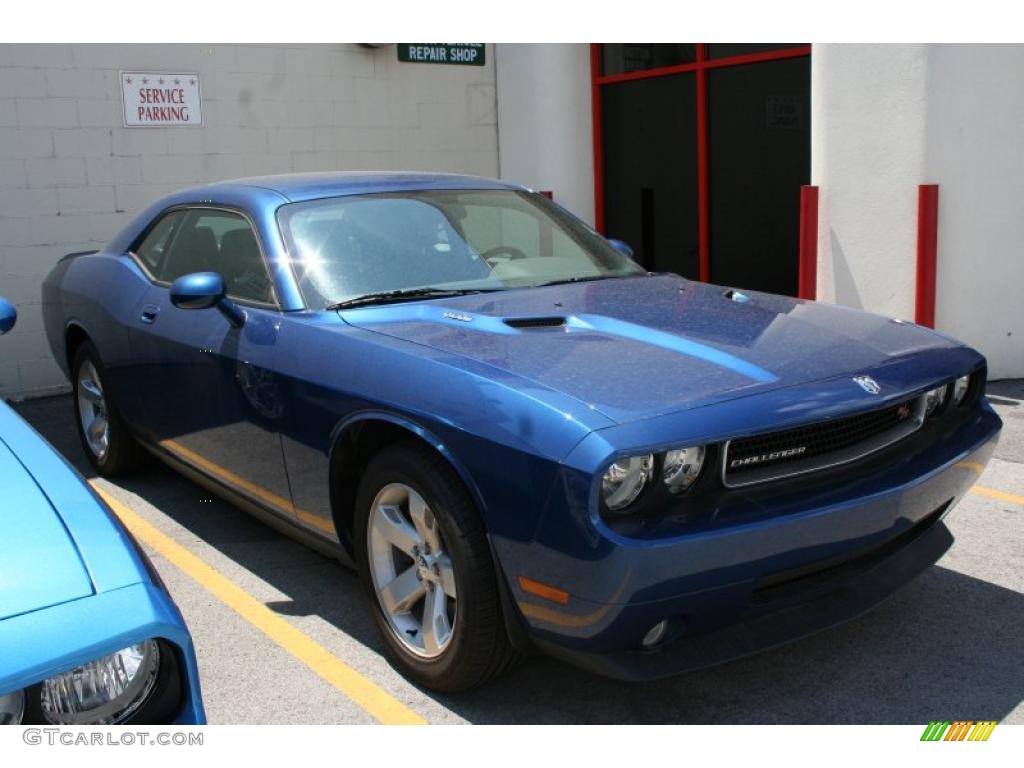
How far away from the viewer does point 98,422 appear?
223 inches

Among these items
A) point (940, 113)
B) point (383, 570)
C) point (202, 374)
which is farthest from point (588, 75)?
point (383, 570)

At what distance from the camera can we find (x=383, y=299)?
12.6ft

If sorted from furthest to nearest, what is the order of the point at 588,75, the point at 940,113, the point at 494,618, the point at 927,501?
the point at 588,75 < the point at 940,113 < the point at 927,501 < the point at 494,618

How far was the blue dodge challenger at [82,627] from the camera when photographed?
1.91 m

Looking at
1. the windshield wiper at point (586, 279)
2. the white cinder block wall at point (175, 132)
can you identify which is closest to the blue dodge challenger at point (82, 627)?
the windshield wiper at point (586, 279)

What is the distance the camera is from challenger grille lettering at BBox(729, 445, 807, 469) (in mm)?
2885

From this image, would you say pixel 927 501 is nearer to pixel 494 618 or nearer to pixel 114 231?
pixel 494 618

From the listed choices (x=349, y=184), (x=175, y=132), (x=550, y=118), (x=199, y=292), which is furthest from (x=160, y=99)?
(x=199, y=292)

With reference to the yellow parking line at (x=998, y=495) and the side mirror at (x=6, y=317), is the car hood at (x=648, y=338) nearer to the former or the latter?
the side mirror at (x=6, y=317)

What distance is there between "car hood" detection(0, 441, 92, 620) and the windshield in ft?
5.38

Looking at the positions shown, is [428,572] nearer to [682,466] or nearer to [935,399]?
[682,466]

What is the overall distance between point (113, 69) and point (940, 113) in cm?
596

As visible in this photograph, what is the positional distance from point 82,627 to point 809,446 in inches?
76.3

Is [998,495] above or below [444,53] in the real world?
below
